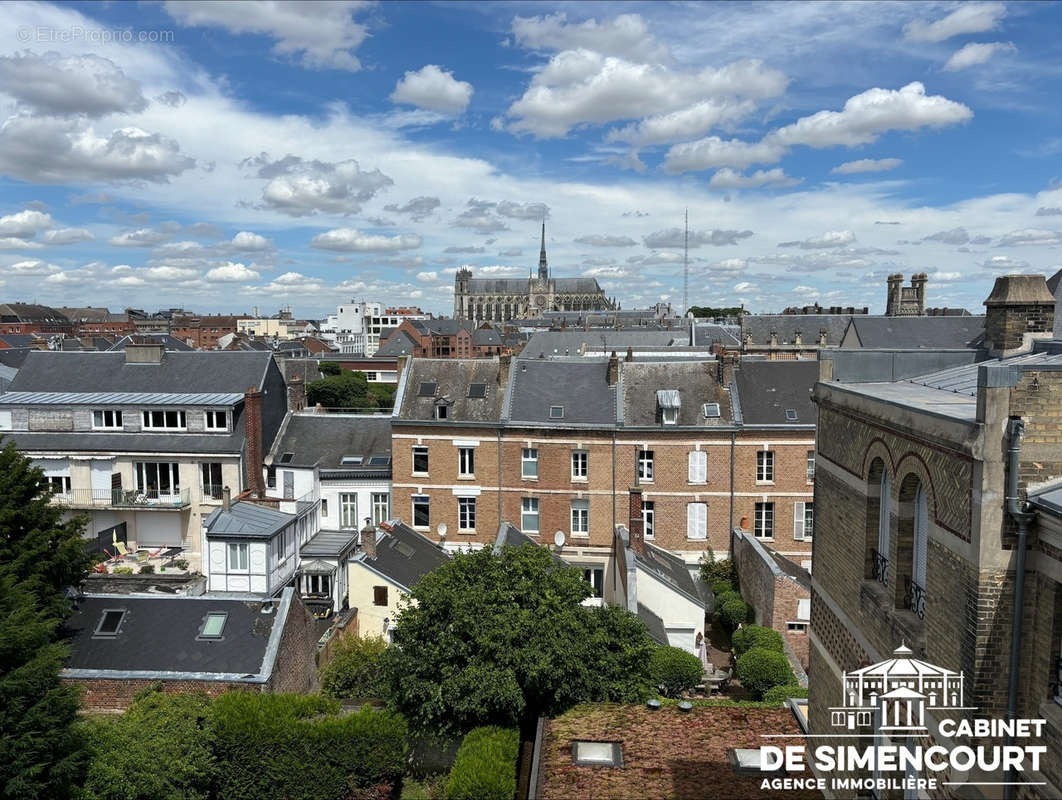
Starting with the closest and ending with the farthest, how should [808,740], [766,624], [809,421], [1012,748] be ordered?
[1012,748]
[808,740]
[766,624]
[809,421]

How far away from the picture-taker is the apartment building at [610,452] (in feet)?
106

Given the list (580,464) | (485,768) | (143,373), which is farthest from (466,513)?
(485,768)

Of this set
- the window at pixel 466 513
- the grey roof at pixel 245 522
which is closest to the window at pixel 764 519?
the window at pixel 466 513

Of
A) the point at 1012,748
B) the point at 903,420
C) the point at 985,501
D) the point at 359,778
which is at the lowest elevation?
the point at 359,778

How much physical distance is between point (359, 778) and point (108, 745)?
212 inches

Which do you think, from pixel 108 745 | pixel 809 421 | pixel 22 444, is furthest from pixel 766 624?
pixel 22 444

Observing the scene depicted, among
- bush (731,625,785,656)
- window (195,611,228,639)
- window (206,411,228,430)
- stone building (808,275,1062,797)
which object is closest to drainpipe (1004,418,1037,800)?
stone building (808,275,1062,797)

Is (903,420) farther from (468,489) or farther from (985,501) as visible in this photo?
(468,489)

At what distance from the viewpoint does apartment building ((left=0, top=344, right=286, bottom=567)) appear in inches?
1379

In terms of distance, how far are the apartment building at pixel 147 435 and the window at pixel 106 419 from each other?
0.16 ft

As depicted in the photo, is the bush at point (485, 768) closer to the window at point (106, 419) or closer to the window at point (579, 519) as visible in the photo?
the window at point (579, 519)

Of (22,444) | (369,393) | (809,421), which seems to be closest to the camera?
(809,421)

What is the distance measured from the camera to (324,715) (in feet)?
59.5

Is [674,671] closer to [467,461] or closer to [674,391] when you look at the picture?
[674,391]
